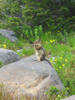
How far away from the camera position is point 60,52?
685 centimetres

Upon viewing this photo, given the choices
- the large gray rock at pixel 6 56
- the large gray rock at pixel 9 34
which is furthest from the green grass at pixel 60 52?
the large gray rock at pixel 6 56

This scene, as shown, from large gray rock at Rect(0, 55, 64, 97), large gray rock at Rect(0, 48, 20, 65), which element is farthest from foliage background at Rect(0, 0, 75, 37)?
large gray rock at Rect(0, 55, 64, 97)

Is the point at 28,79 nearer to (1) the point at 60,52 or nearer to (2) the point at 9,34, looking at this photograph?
(1) the point at 60,52

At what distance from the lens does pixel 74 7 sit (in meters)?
9.98

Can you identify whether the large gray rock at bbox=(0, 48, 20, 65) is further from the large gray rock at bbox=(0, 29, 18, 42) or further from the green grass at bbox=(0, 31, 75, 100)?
the large gray rock at bbox=(0, 29, 18, 42)

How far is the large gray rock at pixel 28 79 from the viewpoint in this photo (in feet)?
11.1

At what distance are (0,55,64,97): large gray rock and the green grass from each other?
0.81 meters

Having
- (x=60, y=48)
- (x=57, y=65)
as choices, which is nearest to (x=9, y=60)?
(x=57, y=65)

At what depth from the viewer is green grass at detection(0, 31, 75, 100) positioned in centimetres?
470

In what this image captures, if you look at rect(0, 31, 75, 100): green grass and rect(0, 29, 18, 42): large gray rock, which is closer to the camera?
rect(0, 31, 75, 100): green grass

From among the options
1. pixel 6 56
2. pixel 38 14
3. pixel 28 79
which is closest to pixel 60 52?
pixel 6 56

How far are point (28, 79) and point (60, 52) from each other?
352 centimetres

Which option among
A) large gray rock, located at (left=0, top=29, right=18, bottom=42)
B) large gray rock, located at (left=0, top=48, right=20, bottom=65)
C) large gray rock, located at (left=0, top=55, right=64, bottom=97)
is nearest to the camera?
large gray rock, located at (left=0, top=55, right=64, bottom=97)

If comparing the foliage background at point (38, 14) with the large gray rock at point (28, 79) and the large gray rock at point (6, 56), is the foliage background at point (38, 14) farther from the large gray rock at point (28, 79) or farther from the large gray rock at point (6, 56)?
the large gray rock at point (28, 79)
